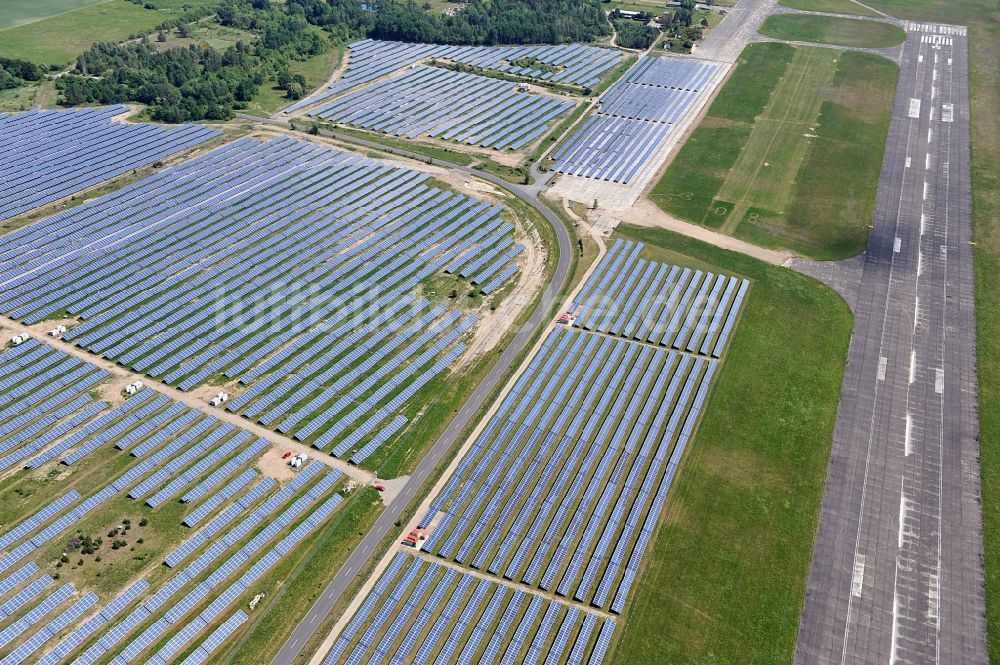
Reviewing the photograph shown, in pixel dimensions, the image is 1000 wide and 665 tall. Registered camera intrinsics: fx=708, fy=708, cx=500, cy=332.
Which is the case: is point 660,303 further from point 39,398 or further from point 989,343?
point 39,398

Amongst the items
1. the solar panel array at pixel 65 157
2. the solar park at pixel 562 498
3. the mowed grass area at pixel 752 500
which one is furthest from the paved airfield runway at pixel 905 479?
the solar panel array at pixel 65 157

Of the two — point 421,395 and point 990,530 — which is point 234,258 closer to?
point 421,395

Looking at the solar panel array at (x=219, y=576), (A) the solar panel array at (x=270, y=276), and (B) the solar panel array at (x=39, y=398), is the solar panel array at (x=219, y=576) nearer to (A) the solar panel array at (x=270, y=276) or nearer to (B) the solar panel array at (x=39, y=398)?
(A) the solar panel array at (x=270, y=276)

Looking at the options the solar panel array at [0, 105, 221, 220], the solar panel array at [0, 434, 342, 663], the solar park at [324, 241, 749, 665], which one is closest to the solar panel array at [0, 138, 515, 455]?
the solar panel array at [0, 105, 221, 220]

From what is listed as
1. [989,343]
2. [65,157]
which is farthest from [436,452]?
[65,157]

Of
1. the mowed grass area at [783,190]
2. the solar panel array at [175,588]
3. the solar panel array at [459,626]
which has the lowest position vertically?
the solar panel array at [459,626]

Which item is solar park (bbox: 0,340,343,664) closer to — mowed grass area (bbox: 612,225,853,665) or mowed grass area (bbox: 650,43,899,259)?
mowed grass area (bbox: 612,225,853,665)
